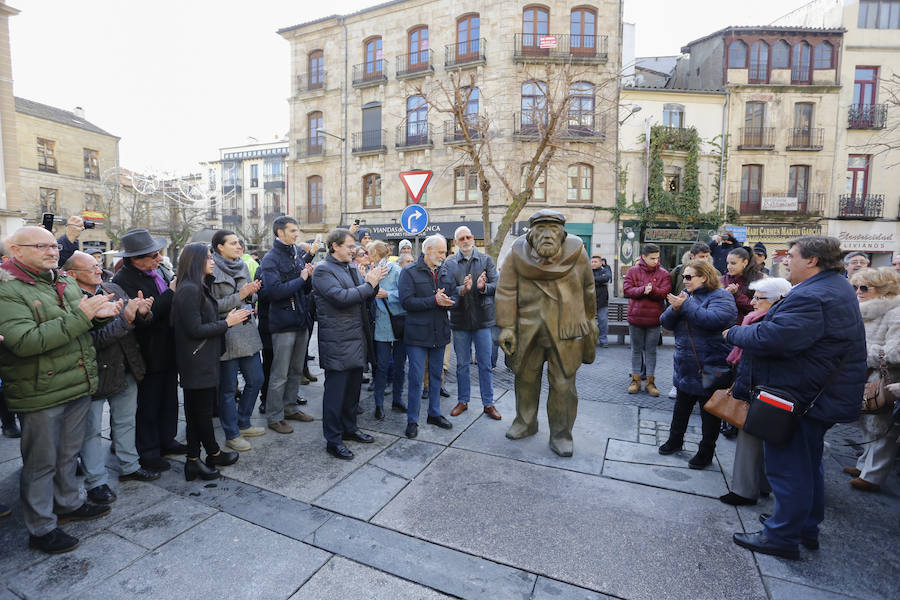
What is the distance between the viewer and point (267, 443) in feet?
15.4

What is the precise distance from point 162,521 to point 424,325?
2695 millimetres

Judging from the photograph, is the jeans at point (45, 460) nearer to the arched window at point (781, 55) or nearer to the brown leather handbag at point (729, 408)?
the brown leather handbag at point (729, 408)

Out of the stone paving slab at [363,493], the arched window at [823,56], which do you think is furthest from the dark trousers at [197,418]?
the arched window at [823,56]

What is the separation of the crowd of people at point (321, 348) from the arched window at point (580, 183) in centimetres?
1591

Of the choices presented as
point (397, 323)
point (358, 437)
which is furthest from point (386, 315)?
point (358, 437)

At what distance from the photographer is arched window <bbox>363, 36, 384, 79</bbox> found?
24.6m

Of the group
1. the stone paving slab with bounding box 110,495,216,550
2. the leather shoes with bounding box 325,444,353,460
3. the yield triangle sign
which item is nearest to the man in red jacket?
the yield triangle sign

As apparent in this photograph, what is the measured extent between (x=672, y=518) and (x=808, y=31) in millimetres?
27573

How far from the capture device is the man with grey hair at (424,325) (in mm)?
4934

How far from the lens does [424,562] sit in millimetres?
2930

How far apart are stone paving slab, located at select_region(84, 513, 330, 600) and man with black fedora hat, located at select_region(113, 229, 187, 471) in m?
1.31

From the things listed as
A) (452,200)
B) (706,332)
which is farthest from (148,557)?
(452,200)

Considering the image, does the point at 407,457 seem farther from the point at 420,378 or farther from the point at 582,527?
the point at 582,527

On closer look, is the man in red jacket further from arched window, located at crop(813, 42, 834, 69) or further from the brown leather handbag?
arched window, located at crop(813, 42, 834, 69)
